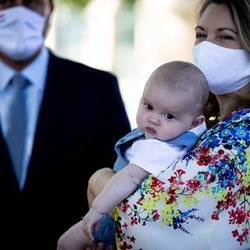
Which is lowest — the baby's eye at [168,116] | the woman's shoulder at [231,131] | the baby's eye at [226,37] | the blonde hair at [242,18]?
the woman's shoulder at [231,131]

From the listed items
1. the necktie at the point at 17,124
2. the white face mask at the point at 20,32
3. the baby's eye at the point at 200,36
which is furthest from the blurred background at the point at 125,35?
the baby's eye at the point at 200,36

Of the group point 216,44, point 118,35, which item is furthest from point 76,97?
point 118,35

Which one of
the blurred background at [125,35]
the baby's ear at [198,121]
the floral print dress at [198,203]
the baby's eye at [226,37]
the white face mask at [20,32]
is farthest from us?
the blurred background at [125,35]

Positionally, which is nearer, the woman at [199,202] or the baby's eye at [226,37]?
the woman at [199,202]

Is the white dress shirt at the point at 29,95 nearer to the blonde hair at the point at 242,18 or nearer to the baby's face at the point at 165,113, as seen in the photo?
the baby's face at the point at 165,113

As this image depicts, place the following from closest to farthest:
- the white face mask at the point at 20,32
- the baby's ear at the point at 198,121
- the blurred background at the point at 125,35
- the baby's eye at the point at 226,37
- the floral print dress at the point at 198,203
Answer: the floral print dress at the point at 198,203
the baby's ear at the point at 198,121
the baby's eye at the point at 226,37
the white face mask at the point at 20,32
the blurred background at the point at 125,35

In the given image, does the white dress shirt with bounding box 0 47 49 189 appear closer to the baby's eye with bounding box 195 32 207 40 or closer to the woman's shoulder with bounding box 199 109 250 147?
the baby's eye with bounding box 195 32 207 40

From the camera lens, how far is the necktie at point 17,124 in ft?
8.54

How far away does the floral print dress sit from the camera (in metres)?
1.79

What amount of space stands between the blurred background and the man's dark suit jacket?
16.7ft

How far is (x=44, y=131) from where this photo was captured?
2643mm

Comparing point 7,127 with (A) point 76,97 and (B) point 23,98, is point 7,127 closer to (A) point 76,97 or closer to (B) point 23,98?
(B) point 23,98

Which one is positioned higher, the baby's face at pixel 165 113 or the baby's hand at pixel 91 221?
the baby's face at pixel 165 113

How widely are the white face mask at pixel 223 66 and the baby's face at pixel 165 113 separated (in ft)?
0.71
